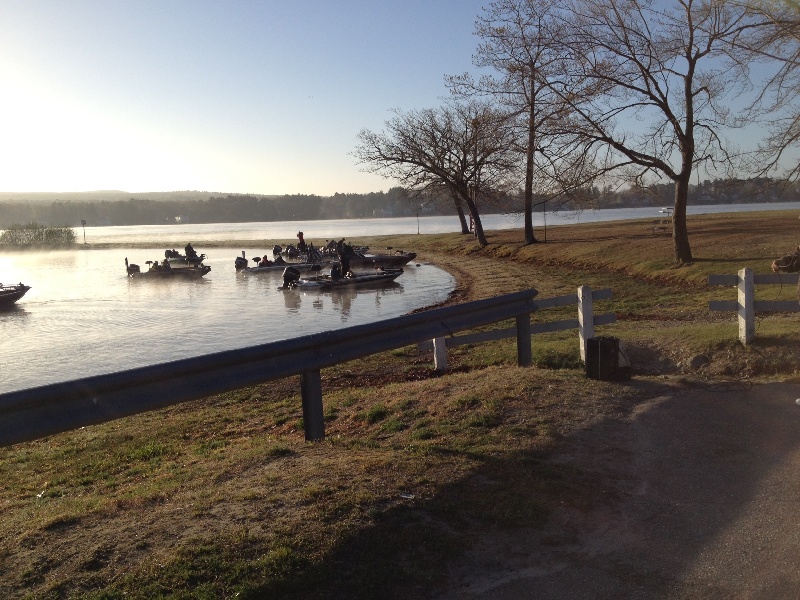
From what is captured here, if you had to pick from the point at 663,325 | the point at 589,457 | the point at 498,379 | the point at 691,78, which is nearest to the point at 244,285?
the point at 691,78

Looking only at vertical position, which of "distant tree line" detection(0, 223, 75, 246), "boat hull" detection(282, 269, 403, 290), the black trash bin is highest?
"distant tree line" detection(0, 223, 75, 246)

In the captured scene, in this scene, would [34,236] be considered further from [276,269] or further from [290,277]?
[290,277]

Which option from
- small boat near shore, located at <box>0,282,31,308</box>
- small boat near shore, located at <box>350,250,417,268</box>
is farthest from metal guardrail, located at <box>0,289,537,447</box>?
small boat near shore, located at <box>350,250,417,268</box>

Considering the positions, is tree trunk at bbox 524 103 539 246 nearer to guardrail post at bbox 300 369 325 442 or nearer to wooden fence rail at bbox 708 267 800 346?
wooden fence rail at bbox 708 267 800 346

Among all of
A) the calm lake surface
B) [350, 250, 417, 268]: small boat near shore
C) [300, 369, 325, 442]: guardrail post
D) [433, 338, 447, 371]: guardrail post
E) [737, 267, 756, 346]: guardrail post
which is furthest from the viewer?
[350, 250, 417, 268]: small boat near shore

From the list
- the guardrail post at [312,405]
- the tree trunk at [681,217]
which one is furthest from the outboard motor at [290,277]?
the guardrail post at [312,405]

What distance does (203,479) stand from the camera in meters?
6.16

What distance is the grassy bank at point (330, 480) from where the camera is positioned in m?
4.29

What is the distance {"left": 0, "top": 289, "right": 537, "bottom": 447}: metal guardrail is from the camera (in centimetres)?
507

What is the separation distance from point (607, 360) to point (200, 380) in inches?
184

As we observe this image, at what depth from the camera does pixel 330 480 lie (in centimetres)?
559

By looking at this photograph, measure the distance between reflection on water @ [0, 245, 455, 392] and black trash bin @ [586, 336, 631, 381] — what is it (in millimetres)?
11731

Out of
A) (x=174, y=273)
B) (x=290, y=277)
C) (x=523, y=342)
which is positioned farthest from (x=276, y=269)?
(x=523, y=342)

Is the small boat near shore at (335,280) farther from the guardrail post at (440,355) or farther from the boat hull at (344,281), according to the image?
the guardrail post at (440,355)
